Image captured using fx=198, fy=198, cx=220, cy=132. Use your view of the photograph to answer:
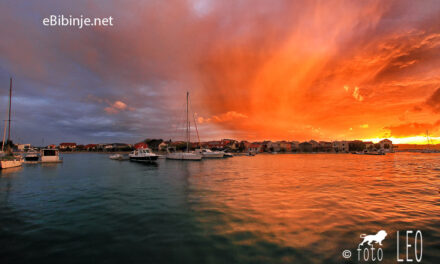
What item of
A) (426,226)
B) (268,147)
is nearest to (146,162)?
(426,226)

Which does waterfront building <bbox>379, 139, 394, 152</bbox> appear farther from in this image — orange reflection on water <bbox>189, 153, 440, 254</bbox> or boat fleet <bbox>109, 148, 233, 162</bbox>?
orange reflection on water <bbox>189, 153, 440, 254</bbox>

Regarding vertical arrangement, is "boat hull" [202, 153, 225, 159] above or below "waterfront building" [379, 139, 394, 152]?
below

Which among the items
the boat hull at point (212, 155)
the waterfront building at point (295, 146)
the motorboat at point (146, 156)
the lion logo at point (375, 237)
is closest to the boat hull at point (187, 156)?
the motorboat at point (146, 156)

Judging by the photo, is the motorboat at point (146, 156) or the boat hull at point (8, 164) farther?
the motorboat at point (146, 156)

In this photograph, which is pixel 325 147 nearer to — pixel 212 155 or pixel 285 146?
pixel 285 146

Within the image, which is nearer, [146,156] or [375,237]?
[375,237]

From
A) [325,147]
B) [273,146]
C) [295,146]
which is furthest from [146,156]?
[325,147]

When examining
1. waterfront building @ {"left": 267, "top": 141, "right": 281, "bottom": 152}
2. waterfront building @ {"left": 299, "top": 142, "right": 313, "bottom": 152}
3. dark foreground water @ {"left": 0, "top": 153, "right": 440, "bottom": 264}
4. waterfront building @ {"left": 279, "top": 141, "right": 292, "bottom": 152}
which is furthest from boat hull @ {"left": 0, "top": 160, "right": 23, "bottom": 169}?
waterfront building @ {"left": 299, "top": 142, "right": 313, "bottom": 152}

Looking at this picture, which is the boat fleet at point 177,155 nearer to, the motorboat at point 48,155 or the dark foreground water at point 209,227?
the motorboat at point 48,155

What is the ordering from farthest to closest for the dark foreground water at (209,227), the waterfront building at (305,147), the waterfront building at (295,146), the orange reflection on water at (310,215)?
1. the waterfront building at (295,146)
2. the waterfront building at (305,147)
3. the orange reflection on water at (310,215)
4. the dark foreground water at (209,227)

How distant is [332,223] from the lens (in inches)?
334

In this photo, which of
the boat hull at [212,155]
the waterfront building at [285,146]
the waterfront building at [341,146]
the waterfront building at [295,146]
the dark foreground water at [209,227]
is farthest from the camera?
the waterfront building at [295,146]

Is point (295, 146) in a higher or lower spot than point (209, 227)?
higher

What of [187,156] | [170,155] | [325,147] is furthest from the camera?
[325,147]
